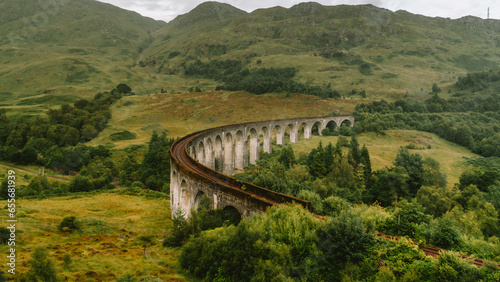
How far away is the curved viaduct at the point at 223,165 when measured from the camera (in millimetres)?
23672

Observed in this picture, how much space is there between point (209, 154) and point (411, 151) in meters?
57.4

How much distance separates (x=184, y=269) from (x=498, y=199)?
160ft

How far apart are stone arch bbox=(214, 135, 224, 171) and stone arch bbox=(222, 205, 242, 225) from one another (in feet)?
110

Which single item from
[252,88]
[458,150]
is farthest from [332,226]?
[252,88]

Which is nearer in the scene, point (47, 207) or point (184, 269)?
point (184, 269)

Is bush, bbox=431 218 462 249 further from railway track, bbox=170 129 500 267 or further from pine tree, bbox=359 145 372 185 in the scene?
pine tree, bbox=359 145 372 185

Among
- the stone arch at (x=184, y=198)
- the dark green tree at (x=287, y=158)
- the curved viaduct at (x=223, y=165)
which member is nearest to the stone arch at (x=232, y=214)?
the curved viaduct at (x=223, y=165)

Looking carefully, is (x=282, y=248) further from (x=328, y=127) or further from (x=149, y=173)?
(x=328, y=127)

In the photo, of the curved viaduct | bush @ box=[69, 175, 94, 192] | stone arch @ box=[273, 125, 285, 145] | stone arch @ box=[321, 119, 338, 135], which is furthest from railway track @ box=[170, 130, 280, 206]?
stone arch @ box=[321, 119, 338, 135]

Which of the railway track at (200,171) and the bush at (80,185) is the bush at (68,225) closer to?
the railway track at (200,171)

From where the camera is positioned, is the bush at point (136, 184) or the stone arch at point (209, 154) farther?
the stone arch at point (209, 154)

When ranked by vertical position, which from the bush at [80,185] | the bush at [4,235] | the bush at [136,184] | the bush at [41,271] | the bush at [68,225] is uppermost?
the bush at [41,271]

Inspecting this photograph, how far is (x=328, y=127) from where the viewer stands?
337 feet

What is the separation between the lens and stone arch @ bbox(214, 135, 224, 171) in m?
59.4
